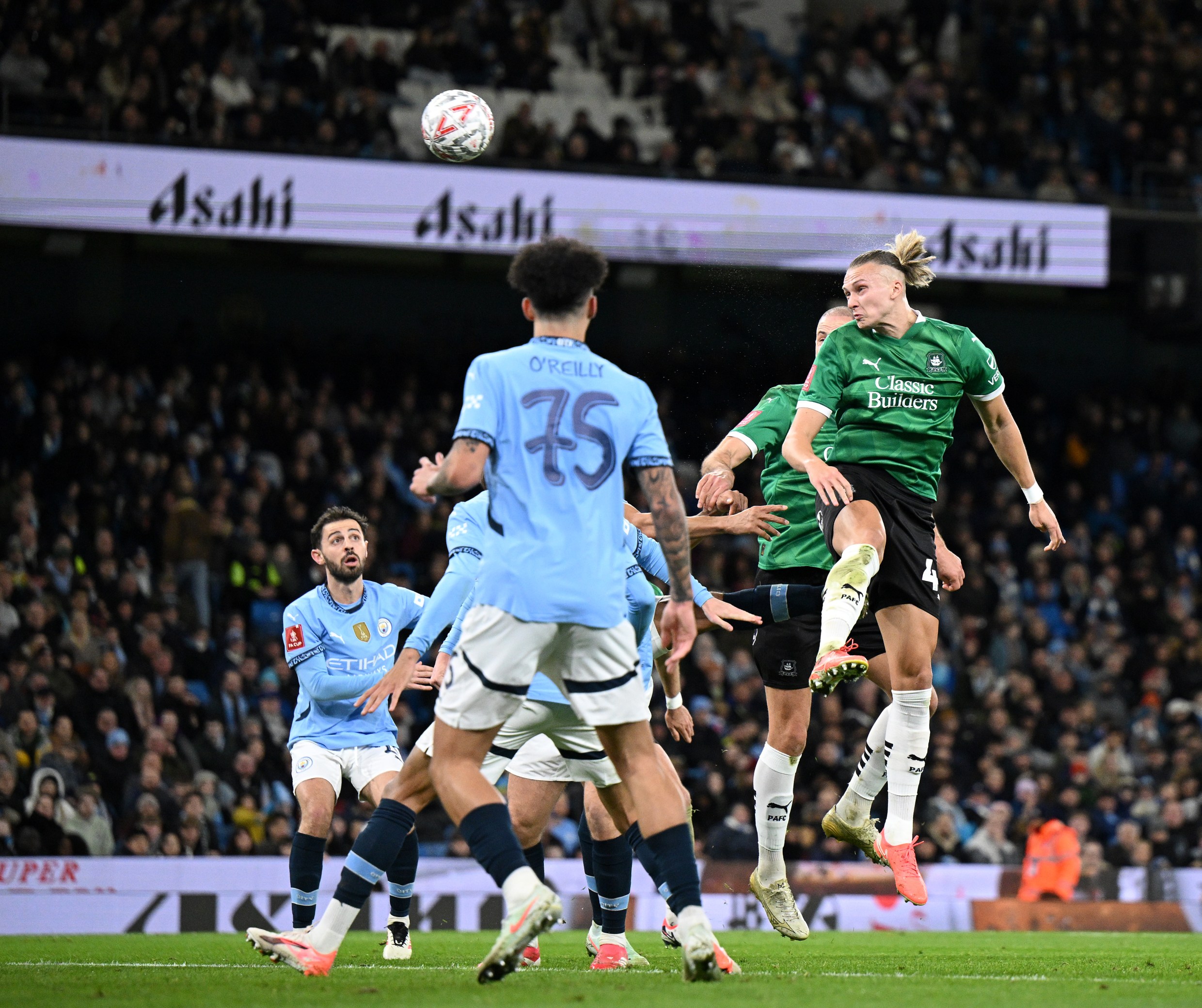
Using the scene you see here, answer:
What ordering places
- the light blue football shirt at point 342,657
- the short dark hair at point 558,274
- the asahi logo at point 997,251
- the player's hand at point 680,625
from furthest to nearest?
the asahi logo at point 997,251, the light blue football shirt at point 342,657, the player's hand at point 680,625, the short dark hair at point 558,274

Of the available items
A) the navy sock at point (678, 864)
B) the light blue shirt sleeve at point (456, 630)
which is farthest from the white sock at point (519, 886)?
the light blue shirt sleeve at point (456, 630)

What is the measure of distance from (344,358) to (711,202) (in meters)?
5.31

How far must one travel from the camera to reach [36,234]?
65.3 feet

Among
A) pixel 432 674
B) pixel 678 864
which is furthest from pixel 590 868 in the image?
pixel 678 864

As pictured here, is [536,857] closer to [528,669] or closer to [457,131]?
[528,669]

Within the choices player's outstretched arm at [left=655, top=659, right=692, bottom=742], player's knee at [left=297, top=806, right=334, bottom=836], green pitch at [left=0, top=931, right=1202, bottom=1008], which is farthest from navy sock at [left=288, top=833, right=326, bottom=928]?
player's outstretched arm at [left=655, top=659, right=692, bottom=742]

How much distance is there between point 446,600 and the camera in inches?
299

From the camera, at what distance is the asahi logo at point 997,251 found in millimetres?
20422

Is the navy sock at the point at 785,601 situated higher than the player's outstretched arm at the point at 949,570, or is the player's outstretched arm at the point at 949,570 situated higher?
the player's outstretched arm at the point at 949,570

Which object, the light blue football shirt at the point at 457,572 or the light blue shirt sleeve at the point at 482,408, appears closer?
the light blue shirt sleeve at the point at 482,408

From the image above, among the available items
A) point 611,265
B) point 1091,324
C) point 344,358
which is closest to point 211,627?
point 344,358

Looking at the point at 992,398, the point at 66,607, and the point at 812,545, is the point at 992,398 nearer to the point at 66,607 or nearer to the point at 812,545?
the point at 812,545

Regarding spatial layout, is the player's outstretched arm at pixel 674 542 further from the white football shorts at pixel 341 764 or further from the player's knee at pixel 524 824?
the white football shorts at pixel 341 764

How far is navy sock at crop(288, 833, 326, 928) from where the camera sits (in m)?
8.95
